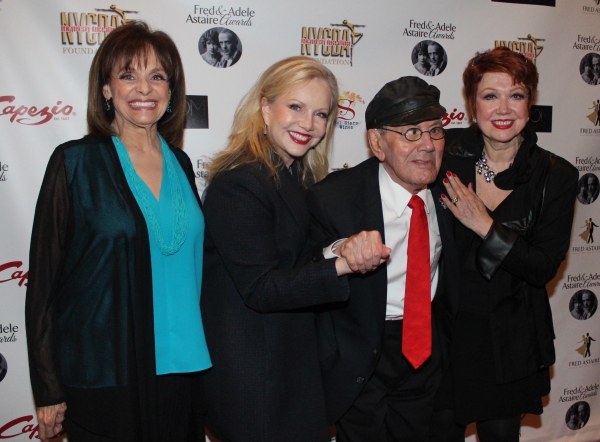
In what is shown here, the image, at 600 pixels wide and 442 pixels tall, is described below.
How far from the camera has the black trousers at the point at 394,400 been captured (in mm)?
2148

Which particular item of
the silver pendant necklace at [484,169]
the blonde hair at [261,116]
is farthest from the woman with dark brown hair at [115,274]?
the silver pendant necklace at [484,169]

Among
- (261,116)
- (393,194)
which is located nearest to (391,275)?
(393,194)

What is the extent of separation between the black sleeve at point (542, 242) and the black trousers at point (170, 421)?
1271 millimetres

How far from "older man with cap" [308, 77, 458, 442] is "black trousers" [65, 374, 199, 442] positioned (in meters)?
0.53

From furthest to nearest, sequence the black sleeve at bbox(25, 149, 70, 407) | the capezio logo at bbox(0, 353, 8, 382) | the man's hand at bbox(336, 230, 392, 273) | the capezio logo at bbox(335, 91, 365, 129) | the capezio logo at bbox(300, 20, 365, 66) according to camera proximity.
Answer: the capezio logo at bbox(335, 91, 365, 129), the capezio logo at bbox(300, 20, 365, 66), the capezio logo at bbox(0, 353, 8, 382), the black sleeve at bbox(25, 149, 70, 407), the man's hand at bbox(336, 230, 392, 273)

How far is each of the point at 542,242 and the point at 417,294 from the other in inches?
26.0

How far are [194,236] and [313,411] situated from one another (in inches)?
30.0

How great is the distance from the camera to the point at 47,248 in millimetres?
1725

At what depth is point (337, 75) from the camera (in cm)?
310

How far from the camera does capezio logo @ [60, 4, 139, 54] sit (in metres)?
2.65

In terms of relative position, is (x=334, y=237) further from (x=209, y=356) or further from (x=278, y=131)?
(x=209, y=356)

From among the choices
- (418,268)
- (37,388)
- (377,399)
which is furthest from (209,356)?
(418,268)

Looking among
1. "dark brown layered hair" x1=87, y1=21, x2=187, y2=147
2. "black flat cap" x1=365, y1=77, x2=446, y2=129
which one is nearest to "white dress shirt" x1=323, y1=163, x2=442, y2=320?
"black flat cap" x1=365, y1=77, x2=446, y2=129

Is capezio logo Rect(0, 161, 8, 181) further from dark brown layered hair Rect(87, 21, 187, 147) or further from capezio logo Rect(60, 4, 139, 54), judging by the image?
Result: dark brown layered hair Rect(87, 21, 187, 147)
